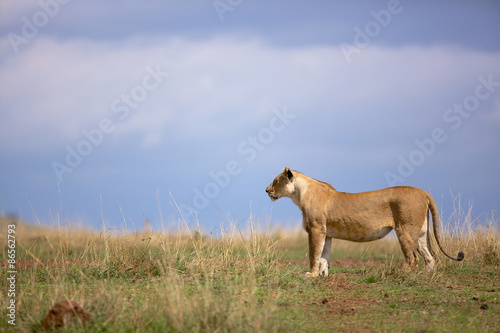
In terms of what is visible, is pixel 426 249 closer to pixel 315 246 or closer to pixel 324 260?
pixel 324 260

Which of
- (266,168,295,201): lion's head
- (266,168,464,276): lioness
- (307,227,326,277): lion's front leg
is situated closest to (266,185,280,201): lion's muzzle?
(266,168,295,201): lion's head

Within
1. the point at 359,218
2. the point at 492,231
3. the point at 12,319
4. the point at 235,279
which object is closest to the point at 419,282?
the point at 359,218

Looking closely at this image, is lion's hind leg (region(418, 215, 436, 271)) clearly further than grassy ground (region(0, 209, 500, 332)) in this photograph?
Yes

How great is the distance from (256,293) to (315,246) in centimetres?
234

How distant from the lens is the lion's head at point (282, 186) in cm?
1198

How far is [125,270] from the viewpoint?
435 inches

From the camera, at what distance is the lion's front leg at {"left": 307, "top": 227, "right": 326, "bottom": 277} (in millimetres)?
11148

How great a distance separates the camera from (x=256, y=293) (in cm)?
931

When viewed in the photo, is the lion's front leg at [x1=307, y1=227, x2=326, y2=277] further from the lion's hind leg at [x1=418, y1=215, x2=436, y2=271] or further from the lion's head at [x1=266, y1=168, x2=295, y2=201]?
the lion's hind leg at [x1=418, y1=215, x2=436, y2=271]

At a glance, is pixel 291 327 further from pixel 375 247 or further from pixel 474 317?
pixel 375 247

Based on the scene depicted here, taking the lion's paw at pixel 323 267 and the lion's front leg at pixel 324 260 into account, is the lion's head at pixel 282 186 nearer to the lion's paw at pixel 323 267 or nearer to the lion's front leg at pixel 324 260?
the lion's front leg at pixel 324 260

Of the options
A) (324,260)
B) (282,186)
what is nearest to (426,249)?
(324,260)

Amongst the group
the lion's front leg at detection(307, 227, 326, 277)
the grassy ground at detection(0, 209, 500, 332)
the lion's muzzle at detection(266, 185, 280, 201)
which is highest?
the lion's muzzle at detection(266, 185, 280, 201)

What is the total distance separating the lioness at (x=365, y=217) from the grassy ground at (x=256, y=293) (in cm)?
60
